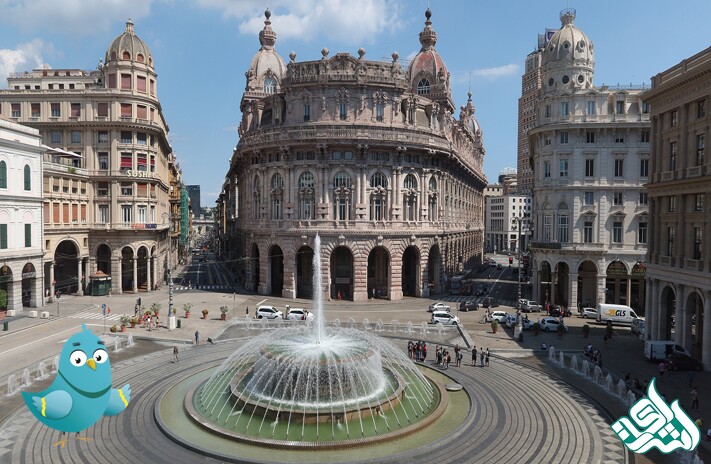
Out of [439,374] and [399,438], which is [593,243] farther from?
[399,438]

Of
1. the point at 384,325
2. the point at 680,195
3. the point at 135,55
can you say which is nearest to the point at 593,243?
the point at 680,195

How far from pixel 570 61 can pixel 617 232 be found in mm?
21657

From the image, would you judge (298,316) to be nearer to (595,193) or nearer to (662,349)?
(662,349)

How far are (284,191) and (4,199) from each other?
2983 cm

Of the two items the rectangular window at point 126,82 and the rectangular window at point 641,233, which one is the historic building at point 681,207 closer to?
the rectangular window at point 641,233

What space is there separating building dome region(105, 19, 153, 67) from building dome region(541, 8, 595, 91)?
53022mm

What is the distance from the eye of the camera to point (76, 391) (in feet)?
57.4

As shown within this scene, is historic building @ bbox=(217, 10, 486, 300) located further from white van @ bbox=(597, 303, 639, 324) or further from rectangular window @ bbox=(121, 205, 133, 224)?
white van @ bbox=(597, 303, 639, 324)

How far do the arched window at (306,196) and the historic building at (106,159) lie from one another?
20920 millimetres

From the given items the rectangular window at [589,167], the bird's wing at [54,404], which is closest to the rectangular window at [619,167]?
the rectangular window at [589,167]

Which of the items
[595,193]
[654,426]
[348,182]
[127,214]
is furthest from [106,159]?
[654,426]

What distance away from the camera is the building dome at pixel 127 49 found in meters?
67.7

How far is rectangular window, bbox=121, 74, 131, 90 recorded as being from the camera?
67562mm

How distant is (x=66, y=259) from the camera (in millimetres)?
65938
